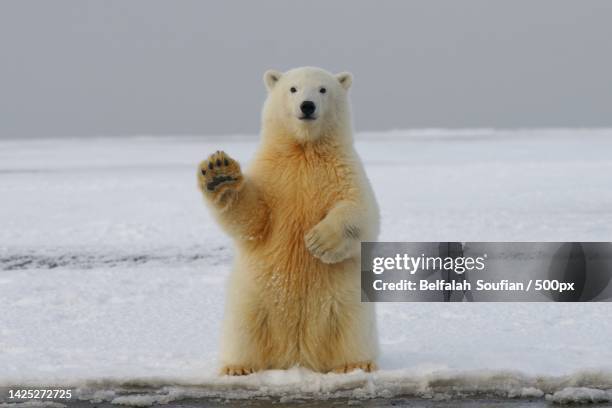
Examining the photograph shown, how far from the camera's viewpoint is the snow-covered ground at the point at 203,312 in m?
3.61

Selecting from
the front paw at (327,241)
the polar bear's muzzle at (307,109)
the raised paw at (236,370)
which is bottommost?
the raised paw at (236,370)

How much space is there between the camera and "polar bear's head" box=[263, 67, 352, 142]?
372 cm

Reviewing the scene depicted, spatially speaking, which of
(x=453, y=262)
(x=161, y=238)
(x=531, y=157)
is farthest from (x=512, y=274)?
(x=531, y=157)

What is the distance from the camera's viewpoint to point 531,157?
2147 cm

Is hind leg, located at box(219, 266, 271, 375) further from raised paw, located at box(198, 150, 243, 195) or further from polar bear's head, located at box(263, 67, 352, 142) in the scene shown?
polar bear's head, located at box(263, 67, 352, 142)

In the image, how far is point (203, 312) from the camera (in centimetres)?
545

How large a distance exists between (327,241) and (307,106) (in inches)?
22.6

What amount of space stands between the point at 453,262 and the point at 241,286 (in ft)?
8.19

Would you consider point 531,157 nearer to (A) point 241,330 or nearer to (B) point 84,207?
(B) point 84,207

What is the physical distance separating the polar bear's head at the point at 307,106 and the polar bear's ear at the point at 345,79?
0.02m

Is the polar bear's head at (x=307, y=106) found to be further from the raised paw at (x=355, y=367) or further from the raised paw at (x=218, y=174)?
the raised paw at (x=355, y=367)

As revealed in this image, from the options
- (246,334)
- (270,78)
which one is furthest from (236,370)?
(270,78)

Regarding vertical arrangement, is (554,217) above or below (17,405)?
above

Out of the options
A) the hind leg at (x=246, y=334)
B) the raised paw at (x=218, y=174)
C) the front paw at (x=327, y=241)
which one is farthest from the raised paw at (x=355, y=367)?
the raised paw at (x=218, y=174)
